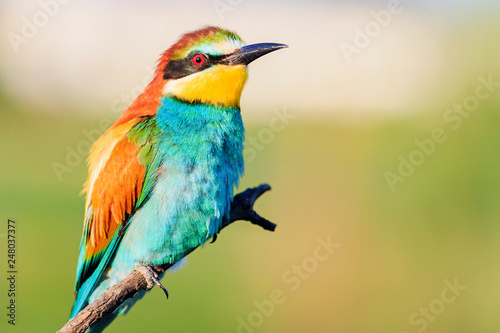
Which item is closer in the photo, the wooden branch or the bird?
the wooden branch

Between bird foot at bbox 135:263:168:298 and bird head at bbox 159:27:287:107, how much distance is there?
678 millimetres

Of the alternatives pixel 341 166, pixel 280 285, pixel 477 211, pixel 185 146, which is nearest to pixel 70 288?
pixel 280 285

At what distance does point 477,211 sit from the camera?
5340 millimetres

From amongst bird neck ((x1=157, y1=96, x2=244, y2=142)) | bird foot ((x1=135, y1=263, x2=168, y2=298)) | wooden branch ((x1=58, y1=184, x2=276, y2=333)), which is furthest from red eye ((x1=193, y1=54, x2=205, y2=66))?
bird foot ((x1=135, y1=263, x2=168, y2=298))

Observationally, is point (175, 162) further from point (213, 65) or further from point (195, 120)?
point (213, 65)

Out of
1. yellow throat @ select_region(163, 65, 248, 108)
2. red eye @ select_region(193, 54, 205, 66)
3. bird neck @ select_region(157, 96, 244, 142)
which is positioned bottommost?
bird neck @ select_region(157, 96, 244, 142)

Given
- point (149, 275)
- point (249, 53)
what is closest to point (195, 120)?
point (249, 53)

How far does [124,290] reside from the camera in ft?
5.25

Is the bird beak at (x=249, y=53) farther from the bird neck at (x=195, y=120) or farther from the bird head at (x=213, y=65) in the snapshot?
the bird neck at (x=195, y=120)

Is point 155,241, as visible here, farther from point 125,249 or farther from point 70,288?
point 70,288

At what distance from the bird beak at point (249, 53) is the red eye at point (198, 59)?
0.30 feet

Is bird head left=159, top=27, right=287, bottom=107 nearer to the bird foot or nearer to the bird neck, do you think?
the bird neck

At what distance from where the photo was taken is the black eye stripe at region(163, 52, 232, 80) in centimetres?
195

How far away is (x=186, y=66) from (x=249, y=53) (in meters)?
0.26
